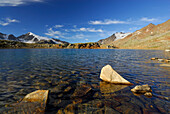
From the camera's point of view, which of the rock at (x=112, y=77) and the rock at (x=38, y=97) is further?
the rock at (x=112, y=77)

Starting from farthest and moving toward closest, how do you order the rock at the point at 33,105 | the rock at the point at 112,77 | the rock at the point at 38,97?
the rock at the point at 112,77 < the rock at the point at 38,97 < the rock at the point at 33,105

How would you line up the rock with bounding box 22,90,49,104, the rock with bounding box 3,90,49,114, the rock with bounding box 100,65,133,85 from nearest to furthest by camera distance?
the rock with bounding box 3,90,49,114, the rock with bounding box 22,90,49,104, the rock with bounding box 100,65,133,85

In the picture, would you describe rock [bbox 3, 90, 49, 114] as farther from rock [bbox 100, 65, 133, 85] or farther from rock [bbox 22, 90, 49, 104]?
rock [bbox 100, 65, 133, 85]

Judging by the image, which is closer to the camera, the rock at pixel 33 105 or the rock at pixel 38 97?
the rock at pixel 33 105

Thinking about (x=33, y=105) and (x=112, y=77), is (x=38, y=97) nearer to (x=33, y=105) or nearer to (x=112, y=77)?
(x=33, y=105)

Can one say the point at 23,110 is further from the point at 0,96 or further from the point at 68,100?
the point at 0,96

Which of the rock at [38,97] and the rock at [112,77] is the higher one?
the rock at [112,77]

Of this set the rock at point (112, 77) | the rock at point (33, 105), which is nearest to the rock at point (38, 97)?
the rock at point (33, 105)

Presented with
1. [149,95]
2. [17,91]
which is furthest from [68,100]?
[149,95]

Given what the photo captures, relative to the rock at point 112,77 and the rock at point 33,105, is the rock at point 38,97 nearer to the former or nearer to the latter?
the rock at point 33,105

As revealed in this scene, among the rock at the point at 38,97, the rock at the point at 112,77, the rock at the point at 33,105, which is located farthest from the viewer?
the rock at the point at 112,77

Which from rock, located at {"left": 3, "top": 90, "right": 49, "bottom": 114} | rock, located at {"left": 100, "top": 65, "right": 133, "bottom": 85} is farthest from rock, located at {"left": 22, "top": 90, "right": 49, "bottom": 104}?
rock, located at {"left": 100, "top": 65, "right": 133, "bottom": 85}

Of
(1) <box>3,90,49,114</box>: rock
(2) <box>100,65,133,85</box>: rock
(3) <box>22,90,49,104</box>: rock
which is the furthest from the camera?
(2) <box>100,65,133,85</box>: rock

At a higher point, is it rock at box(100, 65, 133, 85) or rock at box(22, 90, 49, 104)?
rock at box(100, 65, 133, 85)
